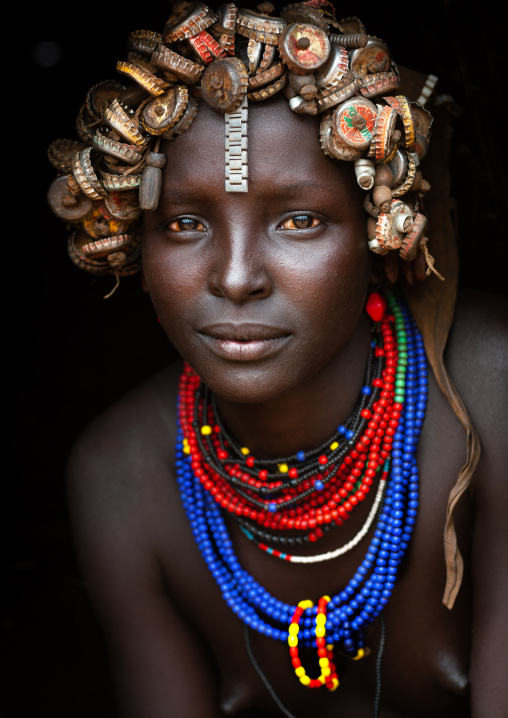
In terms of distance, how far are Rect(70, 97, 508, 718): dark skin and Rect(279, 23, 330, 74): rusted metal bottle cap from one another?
0.10m

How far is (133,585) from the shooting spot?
2.25m

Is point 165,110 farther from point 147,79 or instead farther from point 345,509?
point 345,509

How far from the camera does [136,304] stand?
295 centimetres

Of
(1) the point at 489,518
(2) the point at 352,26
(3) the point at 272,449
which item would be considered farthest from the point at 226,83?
(1) the point at 489,518

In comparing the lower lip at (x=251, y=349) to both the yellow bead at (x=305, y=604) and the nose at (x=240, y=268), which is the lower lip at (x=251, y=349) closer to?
the nose at (x=240, y=268)

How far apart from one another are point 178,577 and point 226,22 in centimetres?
141

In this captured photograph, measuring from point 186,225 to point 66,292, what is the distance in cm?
119

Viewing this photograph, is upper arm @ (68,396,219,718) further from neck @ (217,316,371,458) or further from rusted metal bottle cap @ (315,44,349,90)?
rusted metal bottle cap @ (315,44,349,90)

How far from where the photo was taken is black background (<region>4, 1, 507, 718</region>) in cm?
223

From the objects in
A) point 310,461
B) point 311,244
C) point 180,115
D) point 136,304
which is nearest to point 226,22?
point 180,115

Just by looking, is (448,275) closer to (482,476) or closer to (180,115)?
(482,476)

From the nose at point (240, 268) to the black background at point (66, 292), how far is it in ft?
2.28

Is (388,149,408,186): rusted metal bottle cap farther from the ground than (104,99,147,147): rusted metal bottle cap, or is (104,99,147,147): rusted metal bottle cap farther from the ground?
(104,99,147,147): rusted metal bottle cap

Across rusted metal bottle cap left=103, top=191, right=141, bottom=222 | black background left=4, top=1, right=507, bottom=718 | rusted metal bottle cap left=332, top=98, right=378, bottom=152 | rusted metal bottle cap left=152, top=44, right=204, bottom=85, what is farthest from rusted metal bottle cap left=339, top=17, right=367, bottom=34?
rusted metal bottle cap left=103, top=191, right=141, bottom=222
